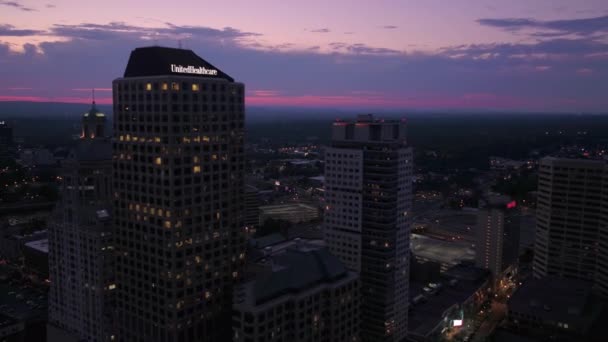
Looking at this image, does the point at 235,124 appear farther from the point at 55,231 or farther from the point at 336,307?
the point at 55,231

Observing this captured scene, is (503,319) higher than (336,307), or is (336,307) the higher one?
(336,307)

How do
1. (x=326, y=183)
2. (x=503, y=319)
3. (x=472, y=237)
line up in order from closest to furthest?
(x=326, y=183), (x=503, y=319), (x=472, y=237)

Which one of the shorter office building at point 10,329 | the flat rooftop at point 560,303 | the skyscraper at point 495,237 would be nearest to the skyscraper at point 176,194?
the shorter office building at point 10,329

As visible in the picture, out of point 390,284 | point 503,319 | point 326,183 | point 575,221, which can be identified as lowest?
point 503,319

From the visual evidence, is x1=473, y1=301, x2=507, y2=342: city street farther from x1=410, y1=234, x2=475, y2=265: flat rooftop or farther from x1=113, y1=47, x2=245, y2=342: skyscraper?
x1=113, y1=47, x2=245, y2=342: skyscraper

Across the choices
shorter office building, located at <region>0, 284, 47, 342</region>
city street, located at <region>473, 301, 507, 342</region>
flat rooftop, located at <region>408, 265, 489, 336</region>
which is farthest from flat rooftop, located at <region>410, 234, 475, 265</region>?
shorter office building, located at <region>0, 284, 47, 342</region>

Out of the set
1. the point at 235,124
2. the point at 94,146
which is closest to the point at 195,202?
the point at 235,124
